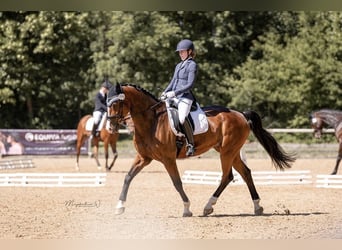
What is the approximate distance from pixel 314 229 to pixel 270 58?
8601 millimetres

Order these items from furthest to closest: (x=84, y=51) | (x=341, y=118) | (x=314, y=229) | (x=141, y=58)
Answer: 1. (x=84, y=51)
2. (x=141, y=58)
3. (x=341, y=118)
4. (x=314, y=229)

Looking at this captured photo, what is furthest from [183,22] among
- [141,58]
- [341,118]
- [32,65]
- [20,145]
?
[341,118]

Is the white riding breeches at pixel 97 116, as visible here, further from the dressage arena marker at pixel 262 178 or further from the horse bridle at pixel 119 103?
the horse bridle at pixel 119 103

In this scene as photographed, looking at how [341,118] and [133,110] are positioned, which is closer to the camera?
[133,110]

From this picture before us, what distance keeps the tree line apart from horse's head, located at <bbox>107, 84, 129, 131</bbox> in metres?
6.82

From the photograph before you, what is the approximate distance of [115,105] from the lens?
500cm

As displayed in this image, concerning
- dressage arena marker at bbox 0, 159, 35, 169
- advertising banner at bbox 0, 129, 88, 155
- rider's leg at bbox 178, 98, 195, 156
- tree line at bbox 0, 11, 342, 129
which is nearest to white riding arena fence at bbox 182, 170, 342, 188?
rider's leg at bbox 178, 98, 195, 156

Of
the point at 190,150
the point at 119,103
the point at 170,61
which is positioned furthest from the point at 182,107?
the point at 170,61

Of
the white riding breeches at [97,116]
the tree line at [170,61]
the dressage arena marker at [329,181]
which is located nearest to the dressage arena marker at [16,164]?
the white riding breeches at [97,116]

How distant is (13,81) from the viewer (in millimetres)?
12188

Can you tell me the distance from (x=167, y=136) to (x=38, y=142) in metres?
7.21

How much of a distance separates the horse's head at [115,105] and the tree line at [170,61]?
6822 millimetres

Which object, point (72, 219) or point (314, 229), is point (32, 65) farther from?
point (314, 229)

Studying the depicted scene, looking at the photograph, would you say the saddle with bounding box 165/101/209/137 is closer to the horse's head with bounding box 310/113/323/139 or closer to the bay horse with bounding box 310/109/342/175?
the bay horse with bounding box 310/109/342/175
